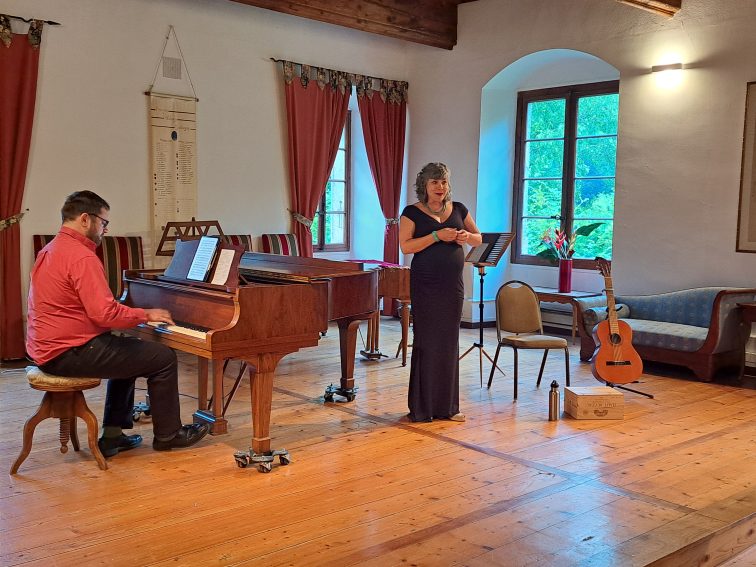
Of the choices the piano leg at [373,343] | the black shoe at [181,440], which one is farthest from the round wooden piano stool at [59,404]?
the piano leg at [373,343]

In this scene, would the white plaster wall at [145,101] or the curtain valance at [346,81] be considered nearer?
the white plaster wall at [145,101]

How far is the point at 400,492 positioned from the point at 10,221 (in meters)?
4.34

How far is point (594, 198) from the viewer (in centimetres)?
869

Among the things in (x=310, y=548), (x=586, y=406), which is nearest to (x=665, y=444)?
(x=586, y=406)

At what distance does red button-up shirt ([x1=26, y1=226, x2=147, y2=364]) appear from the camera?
3.89 m

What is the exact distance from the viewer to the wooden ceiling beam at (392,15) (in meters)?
8.05

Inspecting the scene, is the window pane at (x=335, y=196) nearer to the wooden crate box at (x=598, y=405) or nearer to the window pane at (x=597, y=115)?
the window pane at (x=597, y=115)

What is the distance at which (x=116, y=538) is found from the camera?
10.6 feet

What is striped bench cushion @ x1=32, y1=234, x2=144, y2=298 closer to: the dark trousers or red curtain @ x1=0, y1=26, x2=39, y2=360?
red curtain @ x1=0, y1=26, x2=39, y2=360

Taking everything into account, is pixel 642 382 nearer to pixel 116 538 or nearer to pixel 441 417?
pixel 441 417

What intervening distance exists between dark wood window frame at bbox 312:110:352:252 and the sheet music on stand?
382 cm

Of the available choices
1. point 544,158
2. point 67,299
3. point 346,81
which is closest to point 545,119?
point 544,158

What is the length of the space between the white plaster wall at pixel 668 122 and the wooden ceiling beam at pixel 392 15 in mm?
571

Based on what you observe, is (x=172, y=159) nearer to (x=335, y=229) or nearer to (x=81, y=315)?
(x=335, y=229)
